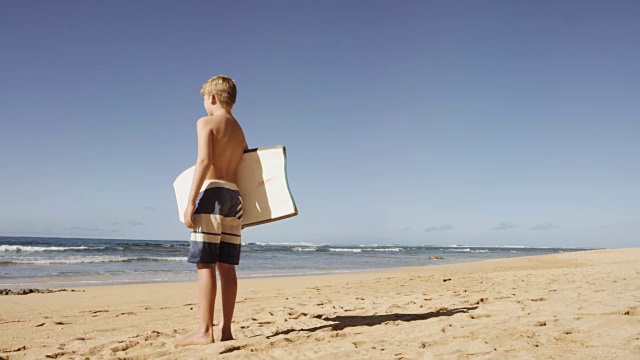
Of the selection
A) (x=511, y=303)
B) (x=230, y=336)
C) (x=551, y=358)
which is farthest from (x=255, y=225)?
(x=511, y=303)

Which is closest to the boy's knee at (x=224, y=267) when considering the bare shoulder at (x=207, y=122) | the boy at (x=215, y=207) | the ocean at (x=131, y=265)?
the boy at (x=215, y=207)

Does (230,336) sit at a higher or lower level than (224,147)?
lower

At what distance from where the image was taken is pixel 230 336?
372cm

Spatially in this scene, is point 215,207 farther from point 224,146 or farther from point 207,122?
point 207,122

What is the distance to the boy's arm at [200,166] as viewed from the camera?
11.5 feet

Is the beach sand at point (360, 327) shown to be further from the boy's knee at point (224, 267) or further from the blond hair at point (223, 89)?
the blond hair at point (223, 89)

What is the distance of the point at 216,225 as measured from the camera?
11.6 feet

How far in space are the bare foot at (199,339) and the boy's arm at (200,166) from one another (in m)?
0.84

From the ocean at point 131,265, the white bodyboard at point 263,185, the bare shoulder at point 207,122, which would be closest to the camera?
the bare shoulder at point 207,122

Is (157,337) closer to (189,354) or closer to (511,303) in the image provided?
(189,354)

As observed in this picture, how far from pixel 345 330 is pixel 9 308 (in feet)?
16.7

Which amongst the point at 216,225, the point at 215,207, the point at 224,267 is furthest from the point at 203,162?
the point at 224,267

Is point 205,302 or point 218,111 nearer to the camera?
point 205,302

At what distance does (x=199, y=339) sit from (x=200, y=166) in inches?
51.9
